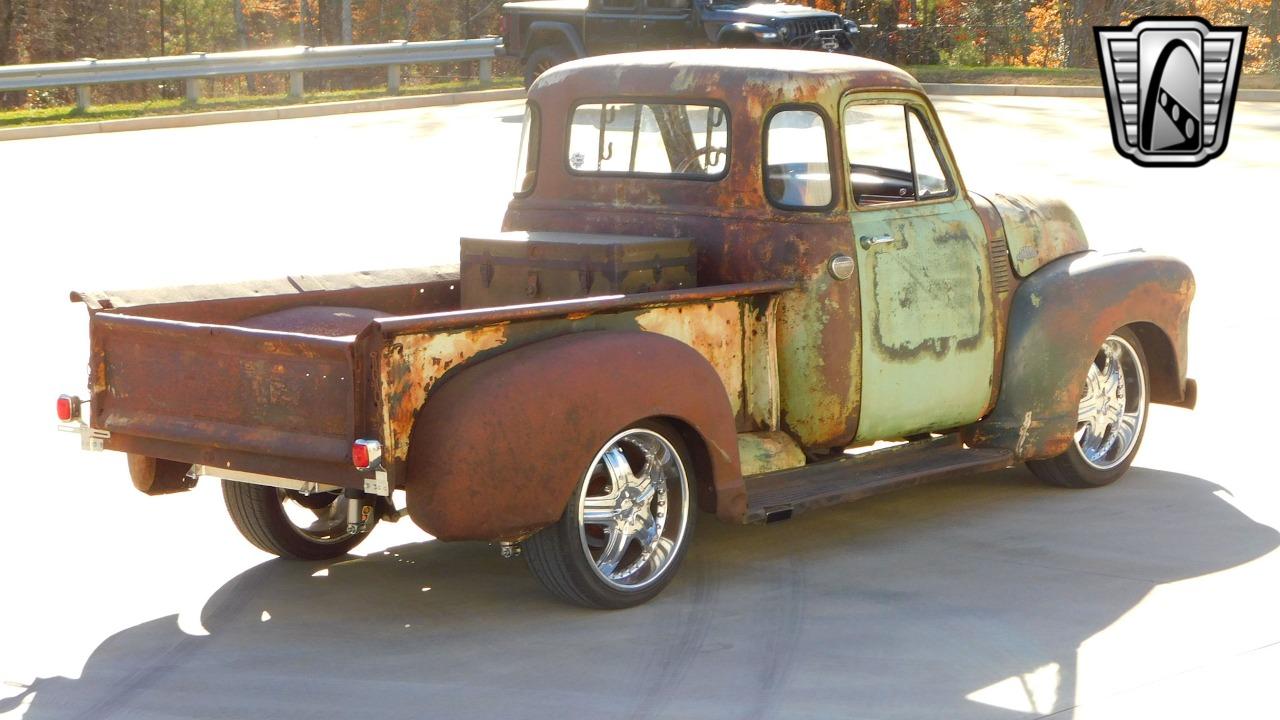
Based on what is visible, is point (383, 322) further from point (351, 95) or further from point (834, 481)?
point (351, 95)

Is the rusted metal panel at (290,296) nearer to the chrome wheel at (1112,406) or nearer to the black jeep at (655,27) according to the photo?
the chrome wheel at (1112,406)

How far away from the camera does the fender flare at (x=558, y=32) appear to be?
24.4 meters

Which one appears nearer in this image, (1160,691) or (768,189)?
(1160,691)

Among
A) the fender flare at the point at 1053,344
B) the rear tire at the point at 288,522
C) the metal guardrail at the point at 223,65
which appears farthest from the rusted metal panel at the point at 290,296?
the metal guardrail at the point at 223,65

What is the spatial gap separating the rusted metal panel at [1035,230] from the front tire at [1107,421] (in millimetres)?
441

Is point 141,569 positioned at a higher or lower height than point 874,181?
lower

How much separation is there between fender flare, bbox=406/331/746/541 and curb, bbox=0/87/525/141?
18857 mm

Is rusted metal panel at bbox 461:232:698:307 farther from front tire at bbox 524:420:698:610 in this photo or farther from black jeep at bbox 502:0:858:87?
black jeep at bbox 502:0:858:87

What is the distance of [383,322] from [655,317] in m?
1.14

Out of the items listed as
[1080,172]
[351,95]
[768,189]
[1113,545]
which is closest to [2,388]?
[768,189]

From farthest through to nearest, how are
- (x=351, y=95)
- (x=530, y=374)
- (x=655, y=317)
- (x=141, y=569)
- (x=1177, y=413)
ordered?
1. (x=351, y=95)
2. (x=1177, y=413)
3. (x=141, y=569)
4. (x=655, y=317)
5. (x=530, y=374)

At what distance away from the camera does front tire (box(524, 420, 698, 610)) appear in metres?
5.43

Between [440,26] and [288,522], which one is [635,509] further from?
[440,26]

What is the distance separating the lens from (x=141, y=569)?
6.23m
